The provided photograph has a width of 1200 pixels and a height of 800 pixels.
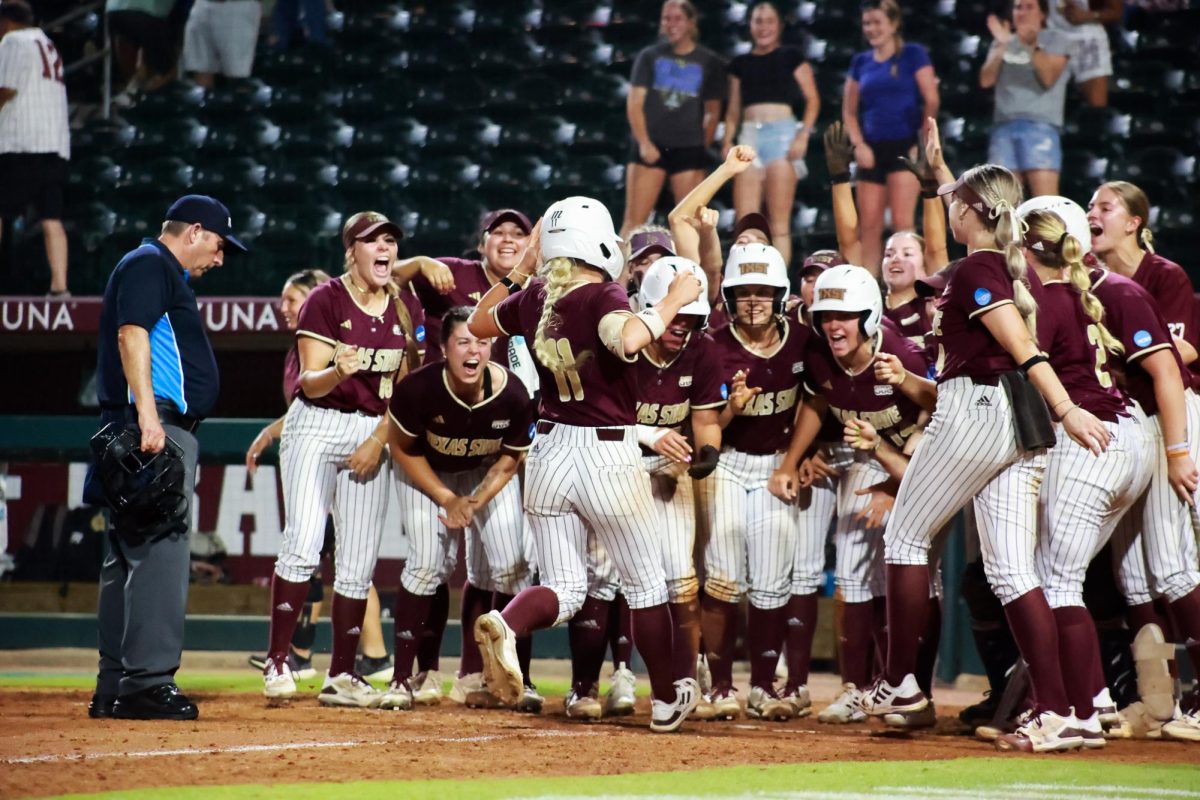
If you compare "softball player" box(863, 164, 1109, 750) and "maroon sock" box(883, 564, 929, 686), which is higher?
"softball player" box(863, 164, 1109, 750)

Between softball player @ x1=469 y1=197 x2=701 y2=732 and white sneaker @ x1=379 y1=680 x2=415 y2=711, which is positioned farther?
white sneaker @ x1=379 y1=680 x2=415 y2=711

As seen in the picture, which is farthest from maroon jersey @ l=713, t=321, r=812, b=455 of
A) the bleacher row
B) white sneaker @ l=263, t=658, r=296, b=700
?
the bleacher row

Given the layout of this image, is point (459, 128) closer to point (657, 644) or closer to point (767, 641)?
point (767, 641)

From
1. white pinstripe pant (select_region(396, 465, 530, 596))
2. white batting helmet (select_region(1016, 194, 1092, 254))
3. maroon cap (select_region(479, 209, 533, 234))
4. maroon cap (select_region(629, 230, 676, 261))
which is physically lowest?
white pinstripe pant (select_region(396, 465, 530, 596))

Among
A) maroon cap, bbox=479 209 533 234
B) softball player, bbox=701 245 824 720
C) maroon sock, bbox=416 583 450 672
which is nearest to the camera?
softball player, bbox=701 245 824 720

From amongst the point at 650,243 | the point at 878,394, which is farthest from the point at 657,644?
the point at 650,243

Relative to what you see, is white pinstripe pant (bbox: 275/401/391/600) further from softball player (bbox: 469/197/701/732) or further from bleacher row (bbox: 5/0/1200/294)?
bleacher row (bbox: 5/0/1200/294)

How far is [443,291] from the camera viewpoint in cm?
629

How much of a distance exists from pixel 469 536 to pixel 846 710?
1574 millimetres

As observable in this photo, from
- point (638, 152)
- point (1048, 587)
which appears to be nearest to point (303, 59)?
point (638, 152)

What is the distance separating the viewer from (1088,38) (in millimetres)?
10078

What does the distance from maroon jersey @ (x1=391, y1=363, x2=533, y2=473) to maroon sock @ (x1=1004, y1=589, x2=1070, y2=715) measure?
2.02m

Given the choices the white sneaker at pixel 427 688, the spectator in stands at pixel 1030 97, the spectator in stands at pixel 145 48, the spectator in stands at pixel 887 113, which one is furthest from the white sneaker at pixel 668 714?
the spectator in stands at pixel 145 48

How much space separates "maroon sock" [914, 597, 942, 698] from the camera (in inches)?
209
